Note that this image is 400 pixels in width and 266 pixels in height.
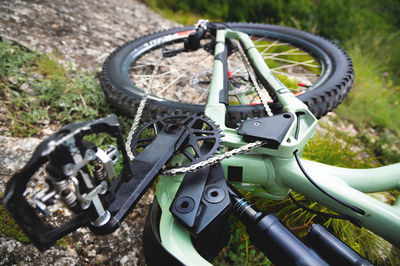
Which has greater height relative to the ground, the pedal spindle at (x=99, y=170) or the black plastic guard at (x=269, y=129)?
the black plastic guard at (x=269, y=129)

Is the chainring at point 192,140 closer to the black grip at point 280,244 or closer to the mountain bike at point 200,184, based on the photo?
the mountain bike at point 200,184

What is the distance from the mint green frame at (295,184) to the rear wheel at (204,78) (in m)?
0.40

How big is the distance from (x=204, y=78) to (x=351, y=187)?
1.67 metres

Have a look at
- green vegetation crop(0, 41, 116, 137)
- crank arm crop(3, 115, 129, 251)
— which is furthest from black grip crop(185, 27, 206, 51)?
crank arm crop(3, 115, 129, 251)

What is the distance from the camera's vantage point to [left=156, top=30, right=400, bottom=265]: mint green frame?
0.77 meters

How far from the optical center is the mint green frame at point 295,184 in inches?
30.1

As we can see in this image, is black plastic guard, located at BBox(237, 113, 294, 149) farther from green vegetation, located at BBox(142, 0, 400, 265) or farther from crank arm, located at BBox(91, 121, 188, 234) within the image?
green vegetation, located at BBox(142, 0, 400, 265)

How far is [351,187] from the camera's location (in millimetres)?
894

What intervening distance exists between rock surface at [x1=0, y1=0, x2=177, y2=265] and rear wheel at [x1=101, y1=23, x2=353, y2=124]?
0.43 metres

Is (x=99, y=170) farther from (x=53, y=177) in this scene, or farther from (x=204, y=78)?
(x=204, y=78)

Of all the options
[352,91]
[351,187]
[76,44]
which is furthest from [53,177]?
[352,91]

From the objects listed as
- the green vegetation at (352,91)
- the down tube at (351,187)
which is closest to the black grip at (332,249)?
the down tube at (351,187)

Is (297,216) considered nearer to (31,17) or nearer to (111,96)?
(111,96)

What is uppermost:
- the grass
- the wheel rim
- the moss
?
the wheel rim
